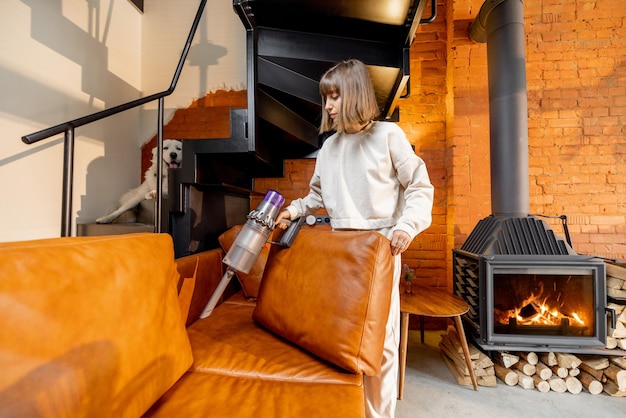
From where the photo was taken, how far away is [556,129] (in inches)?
88.6

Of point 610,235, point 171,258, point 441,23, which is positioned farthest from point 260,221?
point 610,235

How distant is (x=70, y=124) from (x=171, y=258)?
987 millimetres

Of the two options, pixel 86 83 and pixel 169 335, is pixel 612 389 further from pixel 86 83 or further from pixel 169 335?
pixel 86 83

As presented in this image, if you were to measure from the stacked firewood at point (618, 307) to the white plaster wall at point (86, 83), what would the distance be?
310 cm

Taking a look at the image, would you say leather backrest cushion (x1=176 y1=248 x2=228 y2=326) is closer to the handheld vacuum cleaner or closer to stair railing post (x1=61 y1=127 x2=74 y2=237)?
the handheld vacuum cleaner

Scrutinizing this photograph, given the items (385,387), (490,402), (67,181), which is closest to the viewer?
(385,387)

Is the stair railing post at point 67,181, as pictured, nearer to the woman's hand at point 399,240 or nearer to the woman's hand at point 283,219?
the woman's hand at point 283,219

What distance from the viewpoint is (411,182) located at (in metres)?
1.07

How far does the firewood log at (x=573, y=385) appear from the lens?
158cm

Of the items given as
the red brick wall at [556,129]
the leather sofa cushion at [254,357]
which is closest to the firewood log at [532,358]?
the red brick wall at [556,129]

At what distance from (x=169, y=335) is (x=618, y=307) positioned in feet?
7.40

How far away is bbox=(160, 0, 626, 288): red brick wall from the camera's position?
7.23ft

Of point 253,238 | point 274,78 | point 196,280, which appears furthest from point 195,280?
point 274,78

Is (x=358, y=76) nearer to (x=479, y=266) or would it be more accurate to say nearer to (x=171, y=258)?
(x=171, y=258)
